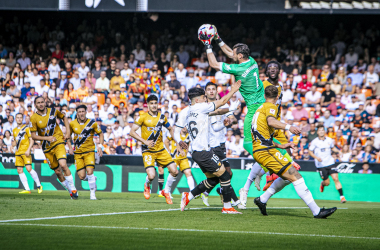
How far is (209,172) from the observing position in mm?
9055

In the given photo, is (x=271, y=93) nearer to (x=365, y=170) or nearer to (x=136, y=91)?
(x=365, y=170)

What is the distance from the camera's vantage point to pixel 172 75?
2308cm

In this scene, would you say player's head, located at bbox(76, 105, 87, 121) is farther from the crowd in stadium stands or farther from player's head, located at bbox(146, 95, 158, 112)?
the crowd in stadium stands

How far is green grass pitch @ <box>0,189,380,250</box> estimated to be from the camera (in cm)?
564

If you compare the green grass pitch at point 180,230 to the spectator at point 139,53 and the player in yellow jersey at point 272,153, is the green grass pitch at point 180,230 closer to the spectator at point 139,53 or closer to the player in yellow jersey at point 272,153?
the player in yellow jersey at point 272,153

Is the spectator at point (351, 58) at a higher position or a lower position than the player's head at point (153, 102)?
higher

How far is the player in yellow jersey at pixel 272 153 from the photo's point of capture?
26.8ft

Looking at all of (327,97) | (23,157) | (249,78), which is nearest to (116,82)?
(23,157)

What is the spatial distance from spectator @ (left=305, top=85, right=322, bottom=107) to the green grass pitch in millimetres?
12799

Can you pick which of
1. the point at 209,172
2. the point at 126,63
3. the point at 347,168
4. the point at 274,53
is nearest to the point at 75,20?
the point at 126,63

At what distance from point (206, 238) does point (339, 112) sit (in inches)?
631

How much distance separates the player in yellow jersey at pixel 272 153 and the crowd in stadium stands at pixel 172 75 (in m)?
10.9

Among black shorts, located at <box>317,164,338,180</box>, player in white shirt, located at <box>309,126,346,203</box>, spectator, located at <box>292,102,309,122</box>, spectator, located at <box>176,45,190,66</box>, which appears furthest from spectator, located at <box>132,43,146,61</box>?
black shorts, located at <box>317,164,338,180</box>

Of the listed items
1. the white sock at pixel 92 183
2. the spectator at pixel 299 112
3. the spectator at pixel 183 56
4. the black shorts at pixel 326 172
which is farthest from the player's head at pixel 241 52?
the spectator at pixel 183 56
